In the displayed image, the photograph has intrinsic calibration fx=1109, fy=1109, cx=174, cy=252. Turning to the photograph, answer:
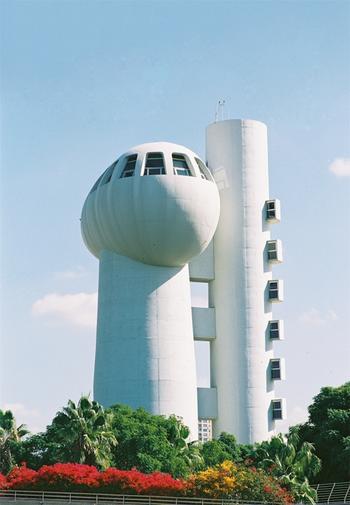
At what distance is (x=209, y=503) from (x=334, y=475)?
60.1 ft

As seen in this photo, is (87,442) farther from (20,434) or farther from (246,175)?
(246,175)

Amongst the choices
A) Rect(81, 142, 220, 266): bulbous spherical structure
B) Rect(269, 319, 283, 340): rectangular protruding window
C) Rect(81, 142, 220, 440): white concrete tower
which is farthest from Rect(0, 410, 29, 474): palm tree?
Rect(269, 319, 283, 340): rectangular protruding window

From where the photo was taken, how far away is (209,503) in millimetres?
63531

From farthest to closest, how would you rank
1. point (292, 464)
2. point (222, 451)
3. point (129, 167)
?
1. point (129, 167)
2. point (222, 451)
3. point (292, 464)

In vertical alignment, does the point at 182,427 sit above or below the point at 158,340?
below

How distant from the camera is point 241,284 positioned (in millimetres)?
103312

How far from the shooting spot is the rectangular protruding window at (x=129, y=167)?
3777 inches

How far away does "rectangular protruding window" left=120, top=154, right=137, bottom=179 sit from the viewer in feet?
315

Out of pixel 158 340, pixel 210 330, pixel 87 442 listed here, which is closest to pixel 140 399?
pixel 158 340

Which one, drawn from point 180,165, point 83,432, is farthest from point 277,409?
point 83,432

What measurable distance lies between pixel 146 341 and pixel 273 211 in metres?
20.4

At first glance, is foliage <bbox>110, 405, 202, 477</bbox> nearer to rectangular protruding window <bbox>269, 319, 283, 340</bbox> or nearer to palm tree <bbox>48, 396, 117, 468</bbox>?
palm tree <bbox>48, 396, 117, 468</bbox>

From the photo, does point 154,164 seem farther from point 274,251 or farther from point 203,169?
point 274,251

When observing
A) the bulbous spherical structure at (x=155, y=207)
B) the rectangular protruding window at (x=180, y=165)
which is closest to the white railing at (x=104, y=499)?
the bulbous spherical structure at (x=155, y=207)
